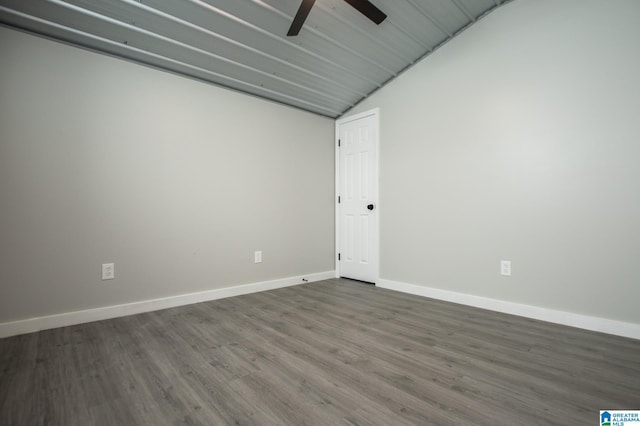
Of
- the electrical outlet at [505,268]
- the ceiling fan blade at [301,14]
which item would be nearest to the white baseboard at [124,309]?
the electrical outlet at [505,268]

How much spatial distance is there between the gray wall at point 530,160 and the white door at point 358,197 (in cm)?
37

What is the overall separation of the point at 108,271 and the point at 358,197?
2906 millimetres

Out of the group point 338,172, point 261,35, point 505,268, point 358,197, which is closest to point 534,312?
point 505,268

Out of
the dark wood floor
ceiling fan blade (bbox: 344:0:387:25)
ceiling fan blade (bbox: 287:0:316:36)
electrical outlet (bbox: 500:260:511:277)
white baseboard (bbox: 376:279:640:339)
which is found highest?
ceiling fan blade (bbox: 344:0:387:25)

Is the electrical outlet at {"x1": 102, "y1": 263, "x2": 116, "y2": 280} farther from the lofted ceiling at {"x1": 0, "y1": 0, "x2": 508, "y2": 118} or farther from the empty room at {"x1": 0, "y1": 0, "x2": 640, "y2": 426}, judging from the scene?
the lofted ceiling at {"x1": 0, "y1": 0, "x2": 508, "y2": 118}

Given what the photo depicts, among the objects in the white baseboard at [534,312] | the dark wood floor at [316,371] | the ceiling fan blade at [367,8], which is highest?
the ceiling fan blade at [367,8]

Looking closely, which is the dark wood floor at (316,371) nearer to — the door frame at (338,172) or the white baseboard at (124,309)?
the white baseboard at (124,309)

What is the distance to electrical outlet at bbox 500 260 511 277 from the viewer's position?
2.68m

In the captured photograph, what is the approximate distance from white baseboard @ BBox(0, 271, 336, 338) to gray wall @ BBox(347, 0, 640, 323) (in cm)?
175

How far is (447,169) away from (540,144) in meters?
0.83

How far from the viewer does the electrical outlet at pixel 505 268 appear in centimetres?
268

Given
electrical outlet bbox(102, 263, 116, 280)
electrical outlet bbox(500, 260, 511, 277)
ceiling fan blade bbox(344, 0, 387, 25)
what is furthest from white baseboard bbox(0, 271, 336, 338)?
ceiling fan blade bbox(344, 0, 387, 25)

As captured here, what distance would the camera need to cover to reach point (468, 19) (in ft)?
9.61

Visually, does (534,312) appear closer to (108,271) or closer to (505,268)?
(505,268)
